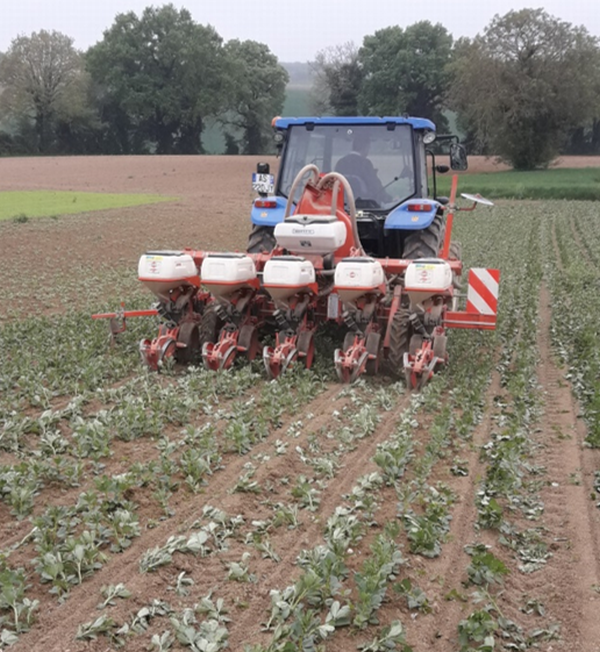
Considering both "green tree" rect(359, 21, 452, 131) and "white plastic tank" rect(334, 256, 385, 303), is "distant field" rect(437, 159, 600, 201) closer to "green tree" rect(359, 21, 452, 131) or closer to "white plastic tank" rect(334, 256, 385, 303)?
"green tree" rect(359, 21, 452, 131)

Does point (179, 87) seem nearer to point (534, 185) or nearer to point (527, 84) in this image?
point (527, 84)

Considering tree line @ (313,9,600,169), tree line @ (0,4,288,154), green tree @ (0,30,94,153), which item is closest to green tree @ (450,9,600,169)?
tree line @ (313,9,600,169)

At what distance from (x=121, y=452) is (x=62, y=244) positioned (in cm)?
1312

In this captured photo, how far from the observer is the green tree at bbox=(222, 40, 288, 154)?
218 feet

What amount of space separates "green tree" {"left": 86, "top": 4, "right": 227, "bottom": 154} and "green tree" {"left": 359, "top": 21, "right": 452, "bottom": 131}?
12.5 metres

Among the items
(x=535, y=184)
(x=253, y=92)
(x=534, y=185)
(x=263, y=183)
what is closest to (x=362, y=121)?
(x=263, y=183)

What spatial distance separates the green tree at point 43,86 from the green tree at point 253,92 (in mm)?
12217

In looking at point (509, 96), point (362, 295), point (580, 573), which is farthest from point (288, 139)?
point (509, 96)

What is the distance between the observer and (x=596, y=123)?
66.1 m

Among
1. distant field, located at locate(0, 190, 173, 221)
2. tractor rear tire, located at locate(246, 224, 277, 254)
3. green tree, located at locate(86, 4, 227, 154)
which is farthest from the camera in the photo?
green tree, located at locate(86, 4, 227, 154)

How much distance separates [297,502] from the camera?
486 cm

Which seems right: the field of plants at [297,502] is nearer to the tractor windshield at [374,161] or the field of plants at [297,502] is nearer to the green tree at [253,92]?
the tractor windshield at [374,161]

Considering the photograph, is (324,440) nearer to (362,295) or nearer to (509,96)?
(362,295)

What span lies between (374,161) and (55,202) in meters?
21.5
